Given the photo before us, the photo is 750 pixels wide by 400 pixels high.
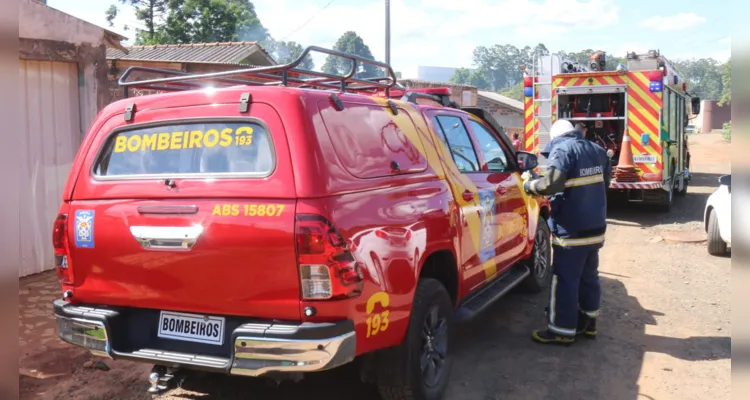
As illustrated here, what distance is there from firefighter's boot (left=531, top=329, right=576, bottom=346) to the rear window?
297 cm

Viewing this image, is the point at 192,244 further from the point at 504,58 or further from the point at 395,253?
the point at 504,58

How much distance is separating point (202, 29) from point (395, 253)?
30701mm

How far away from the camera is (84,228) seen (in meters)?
3.17

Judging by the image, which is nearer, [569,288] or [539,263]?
[569,288]

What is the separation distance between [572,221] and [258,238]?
2.84 meters

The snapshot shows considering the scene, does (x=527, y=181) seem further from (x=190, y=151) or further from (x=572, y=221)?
(x=190, y=151)

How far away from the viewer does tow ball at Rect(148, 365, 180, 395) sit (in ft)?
10.3

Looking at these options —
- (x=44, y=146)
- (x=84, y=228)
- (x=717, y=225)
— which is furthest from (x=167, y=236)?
(x=717, y=225)

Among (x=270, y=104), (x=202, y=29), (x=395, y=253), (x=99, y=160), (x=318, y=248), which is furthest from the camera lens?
(x=202, y=29)

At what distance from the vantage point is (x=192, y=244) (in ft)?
9.45

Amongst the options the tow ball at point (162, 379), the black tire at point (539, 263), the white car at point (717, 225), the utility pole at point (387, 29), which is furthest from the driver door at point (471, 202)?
the utility pole at point (387, 29)

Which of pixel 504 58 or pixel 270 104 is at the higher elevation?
pixel 504 58

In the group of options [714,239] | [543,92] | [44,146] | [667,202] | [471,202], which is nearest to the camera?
[471,202]

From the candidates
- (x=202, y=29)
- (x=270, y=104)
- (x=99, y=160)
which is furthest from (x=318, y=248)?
(x=202, y=29)
